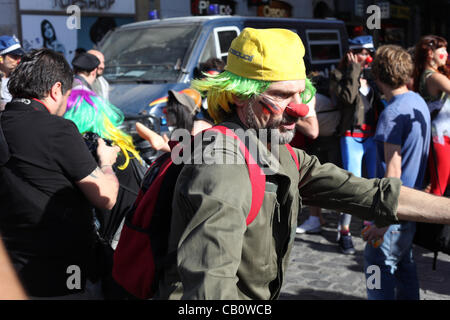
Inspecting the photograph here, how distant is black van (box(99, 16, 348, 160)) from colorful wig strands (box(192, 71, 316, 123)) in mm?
4412

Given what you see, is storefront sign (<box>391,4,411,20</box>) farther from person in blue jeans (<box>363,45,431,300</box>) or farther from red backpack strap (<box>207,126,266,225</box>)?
red backpack strap (<box>207,126,266,225</box>)

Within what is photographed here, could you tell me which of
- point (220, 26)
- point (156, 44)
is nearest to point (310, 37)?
point (220, 26)

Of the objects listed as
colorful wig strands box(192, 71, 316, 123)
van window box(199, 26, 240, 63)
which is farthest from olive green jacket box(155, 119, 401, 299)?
van window box(199, 26, 240, 63)

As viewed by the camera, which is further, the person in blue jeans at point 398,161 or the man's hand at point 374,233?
the person in blue jeans at point 398,161

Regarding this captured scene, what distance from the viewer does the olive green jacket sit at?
1408 mm

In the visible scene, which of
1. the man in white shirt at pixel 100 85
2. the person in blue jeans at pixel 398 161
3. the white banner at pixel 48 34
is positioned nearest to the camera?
the person in blue jeans at pixel 398 161

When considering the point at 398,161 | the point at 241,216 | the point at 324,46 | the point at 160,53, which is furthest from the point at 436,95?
the point at 324,46

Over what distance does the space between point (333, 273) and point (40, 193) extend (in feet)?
10.5

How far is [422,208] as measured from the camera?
2.10m

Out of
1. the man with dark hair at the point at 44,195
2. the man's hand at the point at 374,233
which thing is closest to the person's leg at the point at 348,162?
the man's hand at the point at 374,233

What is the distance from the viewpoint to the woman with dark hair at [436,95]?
11.8ft

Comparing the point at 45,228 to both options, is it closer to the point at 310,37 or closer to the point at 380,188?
the point at 380,188

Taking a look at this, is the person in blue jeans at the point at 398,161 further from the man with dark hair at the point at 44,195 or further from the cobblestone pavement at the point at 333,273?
the man with dark hair at the point at 44,195

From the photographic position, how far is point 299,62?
6.00 feet
